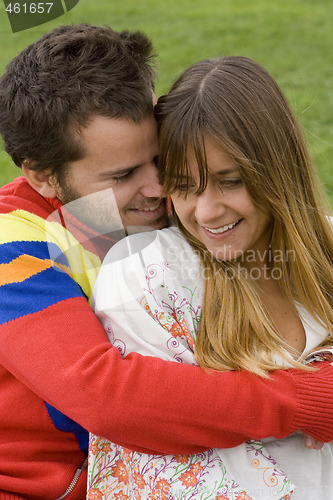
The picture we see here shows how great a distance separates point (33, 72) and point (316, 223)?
1191mm

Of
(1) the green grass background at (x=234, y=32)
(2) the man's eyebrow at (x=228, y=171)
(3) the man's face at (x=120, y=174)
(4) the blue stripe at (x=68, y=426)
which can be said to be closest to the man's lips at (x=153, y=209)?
(3) the man's face at (x=120, y=174)

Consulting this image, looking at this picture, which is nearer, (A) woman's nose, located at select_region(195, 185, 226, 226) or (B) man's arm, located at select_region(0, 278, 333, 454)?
(B) man's arm, located at select_region(0, 278, 333, 454)

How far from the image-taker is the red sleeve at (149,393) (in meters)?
2.06

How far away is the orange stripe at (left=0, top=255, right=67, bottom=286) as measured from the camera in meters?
2.24

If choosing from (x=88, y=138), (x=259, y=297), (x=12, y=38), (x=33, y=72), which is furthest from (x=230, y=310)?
(x=12, y=38)

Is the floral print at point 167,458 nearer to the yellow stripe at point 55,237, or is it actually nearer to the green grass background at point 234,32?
the yellow stripe at point 55,237

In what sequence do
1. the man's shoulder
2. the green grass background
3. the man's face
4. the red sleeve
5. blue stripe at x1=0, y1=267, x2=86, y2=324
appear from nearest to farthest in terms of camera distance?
the red sleeve
blue stripe at x1=0, y1=267, x2=86, y2=324
the man's shoulder
the man's face
the green grass background

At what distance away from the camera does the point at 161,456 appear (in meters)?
2.15

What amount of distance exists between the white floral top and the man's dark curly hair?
1.96 ft

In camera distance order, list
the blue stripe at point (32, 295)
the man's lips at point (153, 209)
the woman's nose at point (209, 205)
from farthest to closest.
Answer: the man's lips at point (153, 209) < the woman's nose at point (209, 205) < the blue stripe at point (32, 295)

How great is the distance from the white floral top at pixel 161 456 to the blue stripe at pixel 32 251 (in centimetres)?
20

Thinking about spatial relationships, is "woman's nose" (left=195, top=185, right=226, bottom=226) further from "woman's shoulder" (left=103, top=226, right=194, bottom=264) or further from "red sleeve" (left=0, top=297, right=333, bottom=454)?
"red sleeve" (left=0, top=297, right=333, bottom=454)

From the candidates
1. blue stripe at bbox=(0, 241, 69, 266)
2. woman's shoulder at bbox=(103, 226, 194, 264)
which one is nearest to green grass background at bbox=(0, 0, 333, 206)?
woman's shoulder at bbox=(103, 226, 194, 264)

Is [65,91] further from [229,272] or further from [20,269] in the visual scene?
[229,272]
